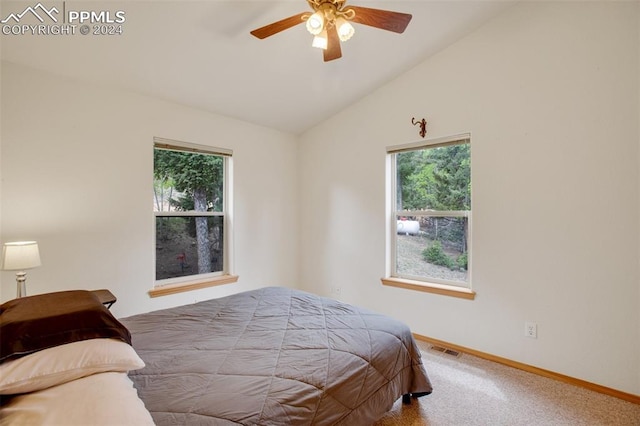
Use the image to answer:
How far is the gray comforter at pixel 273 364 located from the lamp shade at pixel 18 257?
2.47ft

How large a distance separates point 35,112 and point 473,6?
11.5ft

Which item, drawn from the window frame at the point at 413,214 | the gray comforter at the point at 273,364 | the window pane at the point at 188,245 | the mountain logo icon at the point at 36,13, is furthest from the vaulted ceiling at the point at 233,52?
the gray comforter at the point at 273,364

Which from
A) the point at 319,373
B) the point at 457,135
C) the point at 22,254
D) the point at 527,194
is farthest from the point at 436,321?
the point at 22,254

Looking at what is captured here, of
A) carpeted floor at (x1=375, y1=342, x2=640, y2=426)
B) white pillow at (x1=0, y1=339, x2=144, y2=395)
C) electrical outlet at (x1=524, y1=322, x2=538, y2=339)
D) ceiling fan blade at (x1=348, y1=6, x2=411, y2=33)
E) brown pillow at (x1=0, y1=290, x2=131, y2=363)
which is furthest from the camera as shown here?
electrical outlet at (x1=524, y1=322, x2=538, y2=339)

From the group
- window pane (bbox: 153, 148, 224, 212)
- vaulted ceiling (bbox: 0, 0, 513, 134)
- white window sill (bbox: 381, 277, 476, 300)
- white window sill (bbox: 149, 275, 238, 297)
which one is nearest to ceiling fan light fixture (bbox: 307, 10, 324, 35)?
vaulted ceiling (bbox: 0, 0, 513, 134)

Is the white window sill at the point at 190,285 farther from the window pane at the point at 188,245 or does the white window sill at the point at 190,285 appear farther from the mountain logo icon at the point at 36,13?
the mountain logo icon at the point at 36,13

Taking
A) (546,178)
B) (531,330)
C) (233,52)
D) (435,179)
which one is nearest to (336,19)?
(233,52)

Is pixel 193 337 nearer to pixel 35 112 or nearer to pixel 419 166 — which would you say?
pixel 35 112

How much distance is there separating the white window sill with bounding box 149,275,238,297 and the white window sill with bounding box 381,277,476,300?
1739 mm

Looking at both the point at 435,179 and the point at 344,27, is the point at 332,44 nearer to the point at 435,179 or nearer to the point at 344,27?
the point at 344,27

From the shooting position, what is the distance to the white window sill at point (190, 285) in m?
2.93

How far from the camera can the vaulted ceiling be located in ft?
6.95

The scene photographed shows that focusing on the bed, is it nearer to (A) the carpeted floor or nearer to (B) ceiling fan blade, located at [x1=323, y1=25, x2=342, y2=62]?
(A) the carpeted floor

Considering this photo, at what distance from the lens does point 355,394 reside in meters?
1.45
